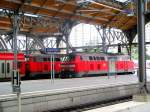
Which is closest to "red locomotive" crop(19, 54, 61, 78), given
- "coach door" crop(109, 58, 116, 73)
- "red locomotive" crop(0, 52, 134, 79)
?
"red locomotive" crop(0, 52, 134, 79)

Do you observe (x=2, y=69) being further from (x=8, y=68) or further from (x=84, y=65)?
(x=84, y=65)

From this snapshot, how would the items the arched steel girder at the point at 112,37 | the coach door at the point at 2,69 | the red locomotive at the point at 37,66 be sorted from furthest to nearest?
the arched steel girder at the point at 112,37 < the red locomotive at the point at 37,66 < the coach door at the point at 2,69

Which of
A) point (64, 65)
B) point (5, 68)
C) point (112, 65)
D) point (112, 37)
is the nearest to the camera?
point (112, 65)

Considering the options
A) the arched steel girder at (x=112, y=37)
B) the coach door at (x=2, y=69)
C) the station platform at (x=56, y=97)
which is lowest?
the station platform at (x=56, y=97)

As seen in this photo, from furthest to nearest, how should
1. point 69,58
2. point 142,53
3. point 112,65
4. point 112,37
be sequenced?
point 112,37
point 69,58
point 112,65
point 142,53

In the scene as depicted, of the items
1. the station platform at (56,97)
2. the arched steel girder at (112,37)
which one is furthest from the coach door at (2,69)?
the arched steel girder at (112,37)

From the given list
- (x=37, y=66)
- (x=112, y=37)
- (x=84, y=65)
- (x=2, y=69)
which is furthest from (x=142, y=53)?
(x=112, y=37)

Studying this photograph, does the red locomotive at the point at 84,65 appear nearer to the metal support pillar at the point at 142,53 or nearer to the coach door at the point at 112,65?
the coach door at the point at 112,65

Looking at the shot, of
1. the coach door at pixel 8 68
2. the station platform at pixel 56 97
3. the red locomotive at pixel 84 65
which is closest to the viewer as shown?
the station platform at pixel 56 97

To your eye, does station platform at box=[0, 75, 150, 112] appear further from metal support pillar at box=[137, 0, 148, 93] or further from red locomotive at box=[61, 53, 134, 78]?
red locomotive at box=[61, 53, 134, 78]

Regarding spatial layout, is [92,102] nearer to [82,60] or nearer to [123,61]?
[82,60]

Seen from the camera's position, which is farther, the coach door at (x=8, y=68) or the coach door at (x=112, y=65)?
the coach door at (x=8, y=68)

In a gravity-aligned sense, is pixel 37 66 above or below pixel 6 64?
below

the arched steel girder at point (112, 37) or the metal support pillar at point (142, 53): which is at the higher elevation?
the arched steel girder at point (112, 37)
